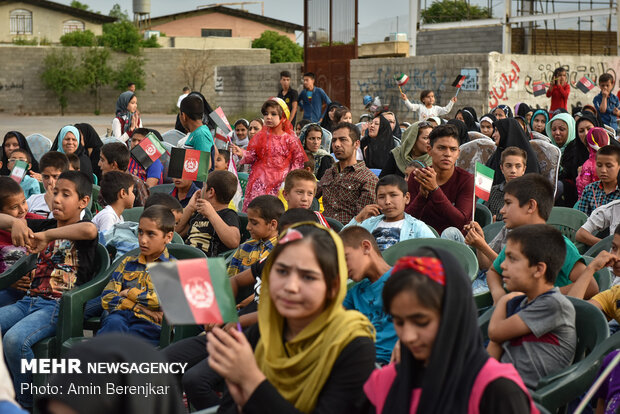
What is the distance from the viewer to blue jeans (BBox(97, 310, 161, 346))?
14.0 feet

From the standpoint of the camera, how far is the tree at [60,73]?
123 feet

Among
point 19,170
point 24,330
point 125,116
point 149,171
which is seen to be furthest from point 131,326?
point 125,116

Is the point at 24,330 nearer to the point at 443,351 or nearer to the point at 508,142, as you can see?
the point at 443,351

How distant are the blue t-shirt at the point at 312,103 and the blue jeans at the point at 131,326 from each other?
36.4 feet

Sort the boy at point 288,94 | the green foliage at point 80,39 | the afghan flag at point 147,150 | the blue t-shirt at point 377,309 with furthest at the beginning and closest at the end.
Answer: the green foliage at point 80,39
the boy at point 288,94
the afghan flag at point 147,150
the blue t-shirt at point 377,309

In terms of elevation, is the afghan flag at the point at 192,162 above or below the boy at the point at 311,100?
below

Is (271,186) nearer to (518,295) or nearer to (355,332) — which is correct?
(518,295)

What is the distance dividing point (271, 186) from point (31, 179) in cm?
217

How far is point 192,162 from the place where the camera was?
19.5 feet

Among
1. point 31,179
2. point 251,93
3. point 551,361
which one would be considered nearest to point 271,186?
point 31,179

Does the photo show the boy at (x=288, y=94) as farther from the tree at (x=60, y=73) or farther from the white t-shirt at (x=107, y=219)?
the tree at (x=60, y=73)

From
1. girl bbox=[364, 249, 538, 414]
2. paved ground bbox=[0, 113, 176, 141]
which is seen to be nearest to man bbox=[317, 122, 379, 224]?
girl bbox=[364, 249, 538, 414]

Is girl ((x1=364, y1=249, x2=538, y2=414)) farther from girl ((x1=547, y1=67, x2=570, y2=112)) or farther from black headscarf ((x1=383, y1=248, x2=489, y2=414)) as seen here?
girl ((x1=547, y1=67, x2=570, y2=112))

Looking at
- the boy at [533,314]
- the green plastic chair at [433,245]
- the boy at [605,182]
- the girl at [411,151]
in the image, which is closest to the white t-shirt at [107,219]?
the green plastic chair at [433,245]
